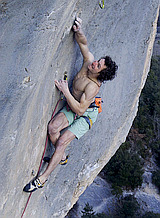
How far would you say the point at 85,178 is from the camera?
458cm

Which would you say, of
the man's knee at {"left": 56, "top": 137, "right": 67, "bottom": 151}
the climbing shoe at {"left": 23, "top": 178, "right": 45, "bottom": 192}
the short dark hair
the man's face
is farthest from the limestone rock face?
the short dark hair

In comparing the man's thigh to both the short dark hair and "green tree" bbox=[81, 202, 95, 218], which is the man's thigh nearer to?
the short dark hair

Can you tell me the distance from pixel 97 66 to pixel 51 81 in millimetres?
616

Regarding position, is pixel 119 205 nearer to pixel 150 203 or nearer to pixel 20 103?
pixel 150 203

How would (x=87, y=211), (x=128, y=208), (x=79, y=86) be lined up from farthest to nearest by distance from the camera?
(x=128, y=208) < (x=87, y=211) < (x=79, y=86)

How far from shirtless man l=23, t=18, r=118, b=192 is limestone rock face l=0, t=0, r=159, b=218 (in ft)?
0.41

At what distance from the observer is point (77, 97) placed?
3428 millimetres

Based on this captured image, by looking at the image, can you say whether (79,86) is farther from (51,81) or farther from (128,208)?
(128,208)

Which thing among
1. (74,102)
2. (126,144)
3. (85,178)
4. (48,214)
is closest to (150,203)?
(126,144)

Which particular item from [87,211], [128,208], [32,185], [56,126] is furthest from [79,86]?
[128,208]

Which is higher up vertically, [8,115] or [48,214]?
[8,115]

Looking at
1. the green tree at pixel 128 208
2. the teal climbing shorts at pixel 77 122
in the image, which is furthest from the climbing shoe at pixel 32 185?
the green tree at pixel 128 208

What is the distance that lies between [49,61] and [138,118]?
27.7ft

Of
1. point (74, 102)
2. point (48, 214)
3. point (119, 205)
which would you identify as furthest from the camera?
point (119, 205)
